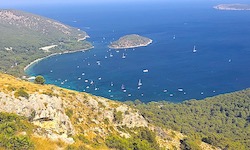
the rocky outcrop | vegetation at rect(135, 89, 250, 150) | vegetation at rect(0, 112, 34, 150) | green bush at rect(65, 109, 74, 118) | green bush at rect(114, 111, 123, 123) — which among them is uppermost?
vegetation at rect(0, 112, 34, 150)

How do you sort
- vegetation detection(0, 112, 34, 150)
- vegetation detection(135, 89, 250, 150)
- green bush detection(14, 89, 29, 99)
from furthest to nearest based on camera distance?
vegetation detection(135, 89, 250, 150), green bush detection(14, 89, 29, 99), vegetation detection(0, 112, 34, 150)

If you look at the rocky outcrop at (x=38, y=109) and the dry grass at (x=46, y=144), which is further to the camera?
the rocky outcrop at (x=38, y=109)

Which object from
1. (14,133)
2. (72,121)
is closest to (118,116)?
(72,121)

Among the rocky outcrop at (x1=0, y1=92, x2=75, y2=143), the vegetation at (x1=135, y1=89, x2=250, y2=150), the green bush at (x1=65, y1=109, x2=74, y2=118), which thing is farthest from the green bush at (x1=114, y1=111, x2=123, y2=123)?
the vegetation at (x1=135, y1=89, x2=250, y2=150)

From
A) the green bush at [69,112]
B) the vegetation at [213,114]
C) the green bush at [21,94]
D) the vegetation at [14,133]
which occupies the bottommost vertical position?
the vegetation at [213,114]

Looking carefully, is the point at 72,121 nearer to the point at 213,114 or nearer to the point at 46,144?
the point at 46,144

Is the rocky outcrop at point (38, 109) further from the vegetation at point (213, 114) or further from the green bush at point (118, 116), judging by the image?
the vegetation at point (213, 114)

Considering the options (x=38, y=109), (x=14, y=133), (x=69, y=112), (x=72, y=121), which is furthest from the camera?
(x=69, y=112)

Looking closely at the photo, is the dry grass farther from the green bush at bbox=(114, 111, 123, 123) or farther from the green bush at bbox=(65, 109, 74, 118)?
the green bush at bbox=(114, 111, 123, 123)

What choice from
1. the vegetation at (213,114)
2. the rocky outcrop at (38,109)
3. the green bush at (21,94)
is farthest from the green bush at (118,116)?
the vegetation at (213,114)

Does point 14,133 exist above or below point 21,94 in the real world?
above
